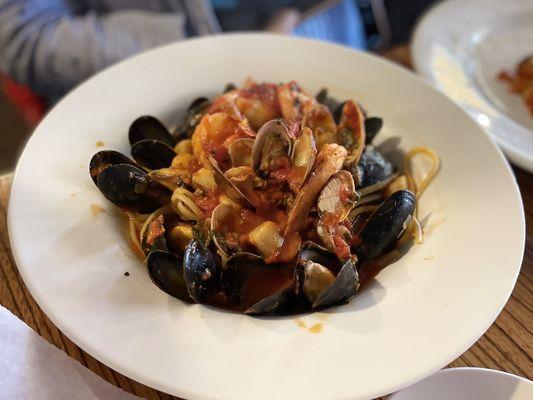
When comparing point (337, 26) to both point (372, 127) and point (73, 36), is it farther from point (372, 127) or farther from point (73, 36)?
point (372, 127)

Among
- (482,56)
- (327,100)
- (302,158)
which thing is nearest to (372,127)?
(327,100)

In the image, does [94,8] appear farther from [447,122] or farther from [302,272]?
[302,272]

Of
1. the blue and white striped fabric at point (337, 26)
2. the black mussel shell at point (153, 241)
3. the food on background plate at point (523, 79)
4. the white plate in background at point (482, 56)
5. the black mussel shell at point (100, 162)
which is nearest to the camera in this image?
the black mussel shell at point (153, 241)

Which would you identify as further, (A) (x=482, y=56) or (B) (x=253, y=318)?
(A) (x=482, y=56)

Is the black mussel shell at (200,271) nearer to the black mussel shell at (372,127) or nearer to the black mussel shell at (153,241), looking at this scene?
the black mussel shell at (153,241)

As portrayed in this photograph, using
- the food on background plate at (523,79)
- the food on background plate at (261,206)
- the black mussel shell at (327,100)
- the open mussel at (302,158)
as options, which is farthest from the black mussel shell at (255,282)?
the food on background plate at (523,79)

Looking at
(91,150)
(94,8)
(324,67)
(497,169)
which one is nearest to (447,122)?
(497,169)

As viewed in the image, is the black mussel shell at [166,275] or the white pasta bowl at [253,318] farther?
the black mussel shell at [166,275]
